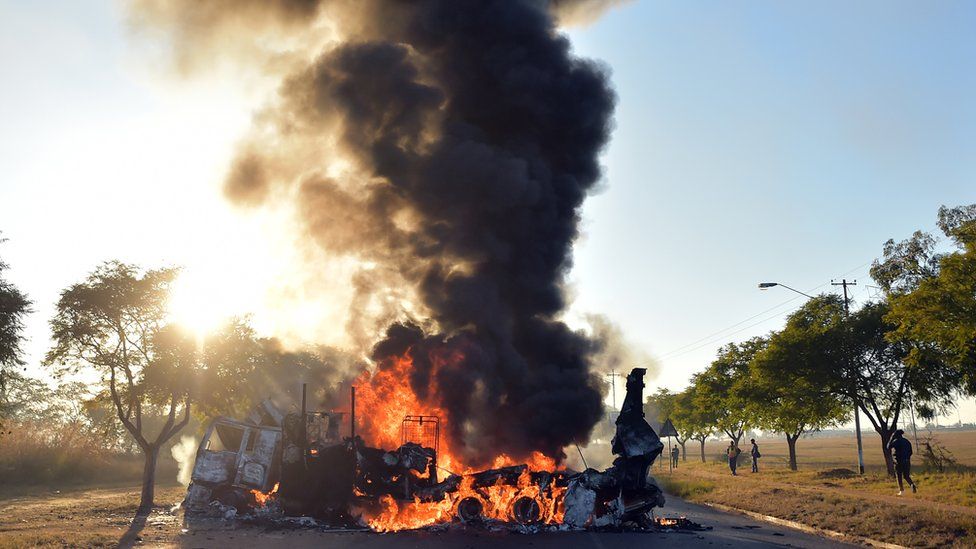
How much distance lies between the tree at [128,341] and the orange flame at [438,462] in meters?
8.28

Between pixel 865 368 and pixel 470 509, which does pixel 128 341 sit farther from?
pixel 865 368

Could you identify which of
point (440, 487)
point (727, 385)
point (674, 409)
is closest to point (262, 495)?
point (440, 487)

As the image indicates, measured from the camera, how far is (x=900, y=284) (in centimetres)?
3231

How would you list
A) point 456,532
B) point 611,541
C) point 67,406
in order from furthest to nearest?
point 67,406 < point 456,532 < point 611,541

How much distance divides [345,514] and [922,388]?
989 inches

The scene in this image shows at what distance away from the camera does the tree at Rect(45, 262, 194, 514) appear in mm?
23797

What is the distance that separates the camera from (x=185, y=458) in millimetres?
42219

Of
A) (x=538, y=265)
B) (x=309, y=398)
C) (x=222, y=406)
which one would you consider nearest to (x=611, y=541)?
(x=538, y=265)

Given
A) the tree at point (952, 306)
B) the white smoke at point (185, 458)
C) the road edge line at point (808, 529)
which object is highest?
the tree at point (952, 306)

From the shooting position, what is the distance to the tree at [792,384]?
3089 centimetres

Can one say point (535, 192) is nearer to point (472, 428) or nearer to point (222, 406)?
point (472, 428)

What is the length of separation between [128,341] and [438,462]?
1322cm

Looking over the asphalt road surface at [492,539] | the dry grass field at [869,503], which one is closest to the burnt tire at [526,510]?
the asphalt road surface at [492,539]

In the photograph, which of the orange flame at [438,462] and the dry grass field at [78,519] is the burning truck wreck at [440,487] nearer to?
the orange flame at [438,462]
